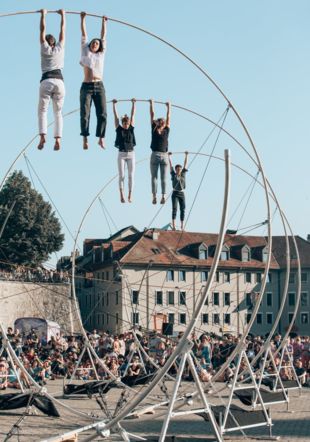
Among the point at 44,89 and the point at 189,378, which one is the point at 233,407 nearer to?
the point at 44,89

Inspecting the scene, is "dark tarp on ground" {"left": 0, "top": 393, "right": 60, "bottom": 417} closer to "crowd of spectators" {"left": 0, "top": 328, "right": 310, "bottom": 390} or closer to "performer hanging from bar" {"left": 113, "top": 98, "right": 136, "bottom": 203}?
"performer hanging from bar" {"left": 113, "top": 98, "right": 136, "bottom": 203}

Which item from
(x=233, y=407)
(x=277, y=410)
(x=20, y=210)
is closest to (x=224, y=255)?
(x=20, y=210)

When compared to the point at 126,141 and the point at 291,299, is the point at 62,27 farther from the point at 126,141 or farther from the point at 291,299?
the point at 291,299

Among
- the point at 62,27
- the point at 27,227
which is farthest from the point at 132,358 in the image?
the point at 27,227

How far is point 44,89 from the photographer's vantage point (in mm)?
16172

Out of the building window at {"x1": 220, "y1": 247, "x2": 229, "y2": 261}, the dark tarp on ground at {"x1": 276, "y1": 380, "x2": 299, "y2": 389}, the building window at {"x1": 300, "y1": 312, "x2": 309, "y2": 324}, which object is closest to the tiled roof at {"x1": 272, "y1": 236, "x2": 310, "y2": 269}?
the building window at {"x1": 300, "y1": 312, "x2": 309, "y2": 324}

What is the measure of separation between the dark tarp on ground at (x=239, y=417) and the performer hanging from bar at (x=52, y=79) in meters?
6.70

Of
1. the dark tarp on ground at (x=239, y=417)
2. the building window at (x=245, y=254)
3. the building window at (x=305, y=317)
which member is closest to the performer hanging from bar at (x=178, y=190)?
the dark tarp on ground at (x=239, y=417)

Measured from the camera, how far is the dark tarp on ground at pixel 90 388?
25.6 metres

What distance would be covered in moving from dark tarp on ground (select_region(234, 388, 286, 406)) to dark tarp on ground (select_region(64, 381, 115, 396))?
4.05 m

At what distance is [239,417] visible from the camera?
1992 cm

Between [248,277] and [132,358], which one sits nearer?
[132,358]

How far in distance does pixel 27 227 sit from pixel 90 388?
147 feet

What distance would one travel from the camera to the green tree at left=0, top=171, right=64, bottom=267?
68.6 meters
